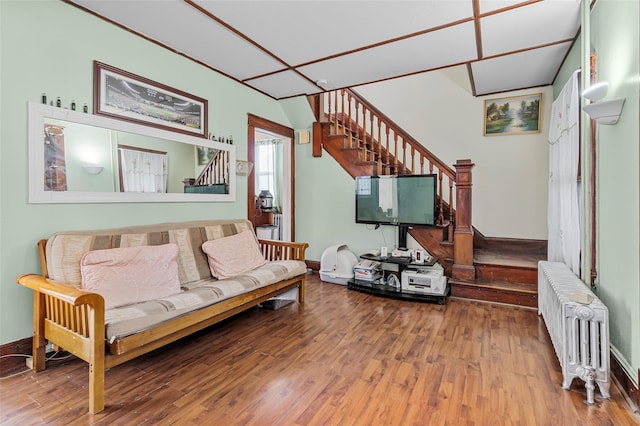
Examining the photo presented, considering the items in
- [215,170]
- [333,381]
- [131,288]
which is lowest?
[333,381]

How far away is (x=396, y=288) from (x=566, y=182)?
6.56 feet

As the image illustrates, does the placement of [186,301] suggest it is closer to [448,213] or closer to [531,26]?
[531,26]

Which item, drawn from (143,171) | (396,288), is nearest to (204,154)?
(143,171)

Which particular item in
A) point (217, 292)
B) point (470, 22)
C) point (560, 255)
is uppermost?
point (470, 22)

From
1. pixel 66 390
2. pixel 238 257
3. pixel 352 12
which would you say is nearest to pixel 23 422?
pixel 66 390

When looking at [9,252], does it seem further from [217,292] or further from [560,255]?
[560,255]

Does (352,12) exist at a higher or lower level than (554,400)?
Result: higher

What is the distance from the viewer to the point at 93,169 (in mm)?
2420

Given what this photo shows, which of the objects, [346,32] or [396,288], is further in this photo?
[396,288]

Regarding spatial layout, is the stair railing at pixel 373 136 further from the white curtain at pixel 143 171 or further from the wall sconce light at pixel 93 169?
the wall sconce light at pixel 93 169

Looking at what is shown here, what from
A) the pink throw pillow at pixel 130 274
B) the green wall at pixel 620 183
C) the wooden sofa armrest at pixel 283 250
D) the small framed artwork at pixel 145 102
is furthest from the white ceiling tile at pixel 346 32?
the wooden sofa armrest at pixel 283 250

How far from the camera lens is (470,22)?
2453mm

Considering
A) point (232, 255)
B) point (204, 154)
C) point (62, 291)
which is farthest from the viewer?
point (204, 154)

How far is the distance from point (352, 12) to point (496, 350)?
9.13ft
